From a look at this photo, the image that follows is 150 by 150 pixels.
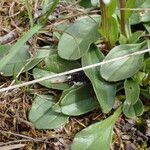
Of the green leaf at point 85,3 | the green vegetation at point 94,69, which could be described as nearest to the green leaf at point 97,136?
the green vegetation at point 94,69

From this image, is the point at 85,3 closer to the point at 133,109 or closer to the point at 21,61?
the point at 21,61

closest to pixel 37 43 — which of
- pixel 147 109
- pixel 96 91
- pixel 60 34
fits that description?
pixel 60 34

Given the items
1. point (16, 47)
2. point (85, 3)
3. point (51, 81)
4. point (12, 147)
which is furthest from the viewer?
point (85, 3)

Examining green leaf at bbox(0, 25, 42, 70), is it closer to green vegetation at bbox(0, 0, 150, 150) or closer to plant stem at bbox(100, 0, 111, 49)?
green vegetation at bbox(0, 0, 150, 150)

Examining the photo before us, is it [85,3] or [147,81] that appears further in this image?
[85,3]

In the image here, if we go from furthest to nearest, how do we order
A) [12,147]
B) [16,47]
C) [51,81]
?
1. [51,81]
2. [12,147]
3. [16,47]

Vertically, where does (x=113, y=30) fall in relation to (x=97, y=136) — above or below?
above

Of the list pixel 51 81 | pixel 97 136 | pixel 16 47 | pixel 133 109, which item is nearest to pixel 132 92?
pixel 133 109
